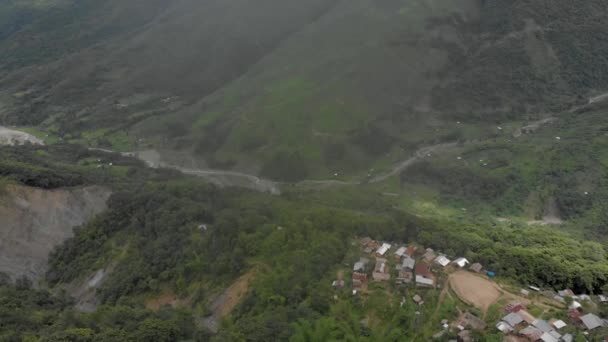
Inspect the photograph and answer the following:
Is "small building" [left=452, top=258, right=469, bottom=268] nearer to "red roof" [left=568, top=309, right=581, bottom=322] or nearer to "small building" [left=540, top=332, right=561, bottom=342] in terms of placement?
"red roof" [left=568, top=309, right=581, bottom=322]

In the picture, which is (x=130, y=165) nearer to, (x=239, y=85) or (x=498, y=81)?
(x=239, y=85)

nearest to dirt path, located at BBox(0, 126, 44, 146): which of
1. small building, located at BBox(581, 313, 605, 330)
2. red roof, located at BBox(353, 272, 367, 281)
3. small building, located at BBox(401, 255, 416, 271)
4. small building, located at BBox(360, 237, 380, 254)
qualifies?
small building, located at BBox(360, 237, 380, 254)

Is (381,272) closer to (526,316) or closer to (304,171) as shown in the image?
(526,316)

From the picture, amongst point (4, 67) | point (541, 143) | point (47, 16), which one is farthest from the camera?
point (47, 16)

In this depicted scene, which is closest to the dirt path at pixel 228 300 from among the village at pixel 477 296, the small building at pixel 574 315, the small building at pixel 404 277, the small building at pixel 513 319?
the village at pixel 477 296

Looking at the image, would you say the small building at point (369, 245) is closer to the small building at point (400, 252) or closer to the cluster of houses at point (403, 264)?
the cluster of houses at point (403, 264)

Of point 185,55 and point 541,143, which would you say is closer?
point 541,143

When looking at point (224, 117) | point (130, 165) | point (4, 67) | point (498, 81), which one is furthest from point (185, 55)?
point (498, 81)

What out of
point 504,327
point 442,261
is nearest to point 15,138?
point 442,261
